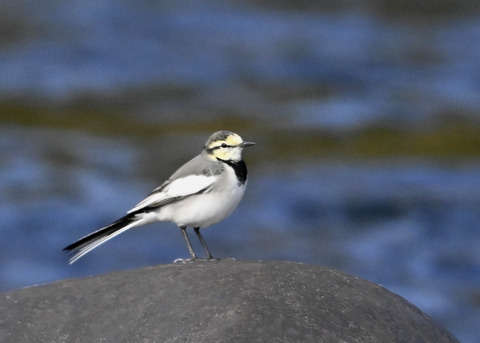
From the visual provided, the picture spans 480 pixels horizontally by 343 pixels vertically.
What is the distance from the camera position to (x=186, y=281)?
22.4 feet

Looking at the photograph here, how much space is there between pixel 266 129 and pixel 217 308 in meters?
12.1

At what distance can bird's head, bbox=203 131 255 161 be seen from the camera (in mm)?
8328

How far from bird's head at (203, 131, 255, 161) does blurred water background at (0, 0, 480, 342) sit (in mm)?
5462

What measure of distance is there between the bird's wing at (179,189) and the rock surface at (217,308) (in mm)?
1038

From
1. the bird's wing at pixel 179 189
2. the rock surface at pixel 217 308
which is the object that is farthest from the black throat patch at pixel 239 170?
the rock surface at pixel 217 308

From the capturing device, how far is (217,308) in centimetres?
640

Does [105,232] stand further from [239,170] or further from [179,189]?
[239,170]

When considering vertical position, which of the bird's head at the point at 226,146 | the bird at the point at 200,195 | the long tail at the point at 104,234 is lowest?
the long tail at the point at 104,234

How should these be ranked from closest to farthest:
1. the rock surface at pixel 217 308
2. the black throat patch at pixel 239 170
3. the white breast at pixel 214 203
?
1. the rock surface at pixel 217 308
2. the white breast at pixel 214 203
3. the black throat patch at pixel 239 170

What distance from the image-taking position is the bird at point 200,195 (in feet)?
26.3

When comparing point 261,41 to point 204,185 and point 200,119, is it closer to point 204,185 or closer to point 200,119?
point 200,119

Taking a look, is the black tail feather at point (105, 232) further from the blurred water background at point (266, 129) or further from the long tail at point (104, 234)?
the blurred water background at point (266, 129)

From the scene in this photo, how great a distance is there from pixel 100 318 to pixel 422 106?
13.7 meters

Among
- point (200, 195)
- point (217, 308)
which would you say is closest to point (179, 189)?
point (200, 195)
